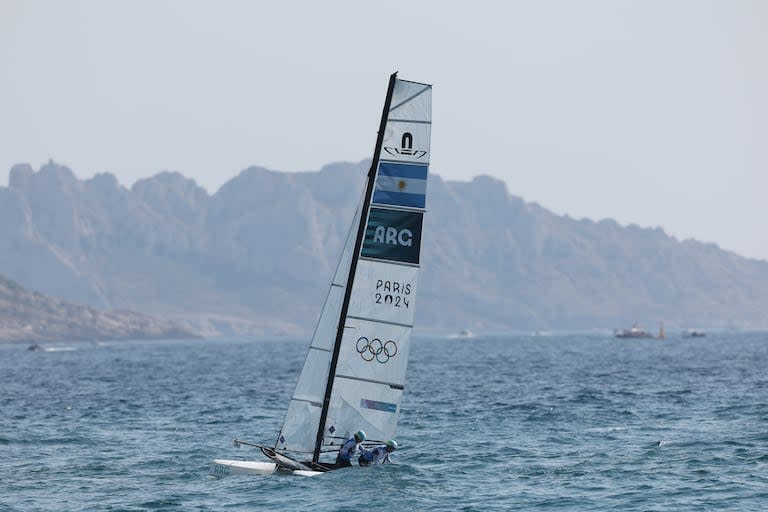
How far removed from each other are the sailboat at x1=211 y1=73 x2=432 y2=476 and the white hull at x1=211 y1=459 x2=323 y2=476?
1.21 metres

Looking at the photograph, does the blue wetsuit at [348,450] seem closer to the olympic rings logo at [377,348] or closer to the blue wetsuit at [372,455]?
the blue wetsuit at [372,455]

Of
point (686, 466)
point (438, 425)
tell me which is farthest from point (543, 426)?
point (686, 466)

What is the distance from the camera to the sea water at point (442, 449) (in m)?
33.0

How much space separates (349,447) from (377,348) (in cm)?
303

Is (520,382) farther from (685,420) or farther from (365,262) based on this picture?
(365,262)

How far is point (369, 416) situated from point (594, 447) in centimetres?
1387

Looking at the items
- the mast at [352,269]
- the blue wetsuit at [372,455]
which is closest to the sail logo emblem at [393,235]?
the mast at [352,269]

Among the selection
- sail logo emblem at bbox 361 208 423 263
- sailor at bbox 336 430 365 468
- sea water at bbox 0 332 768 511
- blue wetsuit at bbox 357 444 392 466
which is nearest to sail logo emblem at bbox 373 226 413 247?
sail logo emblem at bbox 361 208 423 263

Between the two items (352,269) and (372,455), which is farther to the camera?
(372,455)

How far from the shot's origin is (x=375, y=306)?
106 feet

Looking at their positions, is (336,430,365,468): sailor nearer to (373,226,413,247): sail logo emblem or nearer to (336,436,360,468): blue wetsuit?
(336,436,360,468): blue wetsuit

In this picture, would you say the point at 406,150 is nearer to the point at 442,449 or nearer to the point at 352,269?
the point at 352,269

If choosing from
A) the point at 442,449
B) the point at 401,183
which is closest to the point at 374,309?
the point at 401,183

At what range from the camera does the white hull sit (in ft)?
112
